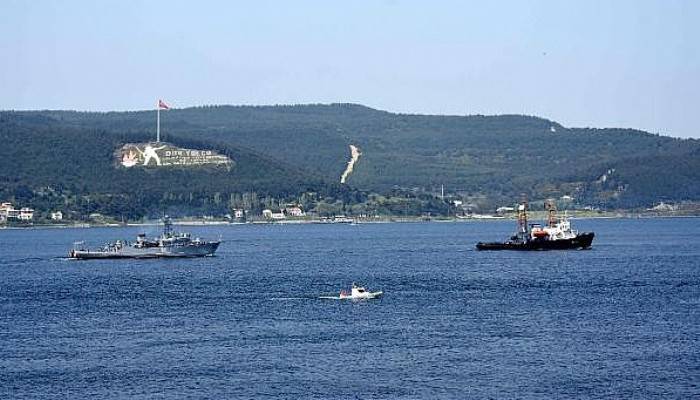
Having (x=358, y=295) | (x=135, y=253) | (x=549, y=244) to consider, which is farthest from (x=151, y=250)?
(x=358, y=295)

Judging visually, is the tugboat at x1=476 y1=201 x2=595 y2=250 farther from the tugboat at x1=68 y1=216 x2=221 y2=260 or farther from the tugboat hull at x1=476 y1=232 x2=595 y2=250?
the tugboat at x1=68 y1=216 x2=221 y2=260

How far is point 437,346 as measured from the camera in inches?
3364

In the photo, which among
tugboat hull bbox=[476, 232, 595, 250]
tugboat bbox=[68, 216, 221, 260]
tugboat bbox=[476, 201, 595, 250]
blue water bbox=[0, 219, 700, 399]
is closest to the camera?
blue water bbox=[0, 219, 700, 399]

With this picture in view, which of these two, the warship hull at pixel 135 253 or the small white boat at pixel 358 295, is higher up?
the warship hull at pixel 135 253

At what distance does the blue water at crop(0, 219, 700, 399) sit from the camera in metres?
A: 72.6

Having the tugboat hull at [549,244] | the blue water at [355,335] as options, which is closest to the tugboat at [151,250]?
the blue water at [355,335]

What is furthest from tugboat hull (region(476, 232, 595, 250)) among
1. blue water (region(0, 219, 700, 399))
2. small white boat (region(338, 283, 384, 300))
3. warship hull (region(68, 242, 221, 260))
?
small white boat (region(338, 283, 384, 300))

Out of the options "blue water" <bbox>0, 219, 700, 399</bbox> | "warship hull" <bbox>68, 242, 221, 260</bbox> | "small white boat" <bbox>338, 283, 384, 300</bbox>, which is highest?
"warship hull" <bbox>68, 242, 221, 260</bbox>

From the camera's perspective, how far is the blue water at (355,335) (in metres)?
72.6

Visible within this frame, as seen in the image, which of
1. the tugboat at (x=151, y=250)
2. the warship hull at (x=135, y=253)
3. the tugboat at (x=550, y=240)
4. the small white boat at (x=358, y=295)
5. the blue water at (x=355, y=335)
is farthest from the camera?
the tugboat at (x=550, y=240)

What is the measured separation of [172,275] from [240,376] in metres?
76.3

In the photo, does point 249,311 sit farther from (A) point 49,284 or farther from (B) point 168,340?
(A) point 49,284

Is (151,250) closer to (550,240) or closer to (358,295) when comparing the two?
(550,240)

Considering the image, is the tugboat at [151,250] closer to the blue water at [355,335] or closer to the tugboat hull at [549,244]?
the blue water at [355,335]
